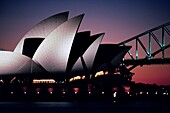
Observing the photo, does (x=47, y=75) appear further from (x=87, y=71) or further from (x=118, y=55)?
(x=118, y=55)

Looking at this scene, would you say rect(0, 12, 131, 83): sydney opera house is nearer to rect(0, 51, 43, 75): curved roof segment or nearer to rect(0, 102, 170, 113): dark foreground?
rect(0, 51, 43, 75): curved roof segment

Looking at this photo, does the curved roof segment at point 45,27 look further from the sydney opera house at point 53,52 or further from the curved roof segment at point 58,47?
the curved roof segment at point 58,47

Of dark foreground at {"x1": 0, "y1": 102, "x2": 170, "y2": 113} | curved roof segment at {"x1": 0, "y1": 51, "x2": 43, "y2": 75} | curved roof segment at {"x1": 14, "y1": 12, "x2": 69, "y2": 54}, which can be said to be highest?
curved roof segment at {"x1": 14, "y1": 12, "x2": 69, "y2": 54}

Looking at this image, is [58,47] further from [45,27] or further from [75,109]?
[75,109]

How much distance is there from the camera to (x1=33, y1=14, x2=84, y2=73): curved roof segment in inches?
2226

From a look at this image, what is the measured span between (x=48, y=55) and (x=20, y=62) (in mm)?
4362

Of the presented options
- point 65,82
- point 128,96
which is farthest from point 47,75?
point 128,96

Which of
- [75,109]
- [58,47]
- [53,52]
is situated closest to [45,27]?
[53,52]

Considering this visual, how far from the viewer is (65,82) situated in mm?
67812

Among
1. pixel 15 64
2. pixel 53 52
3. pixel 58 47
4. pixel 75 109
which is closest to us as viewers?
pixel 75 109

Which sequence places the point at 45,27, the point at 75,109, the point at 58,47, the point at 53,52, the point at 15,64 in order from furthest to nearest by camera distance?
1. the point at 15,64
2. the point at 45,27
3. the point at 53,52
4. the point at 58,47
5. the point at 75,109

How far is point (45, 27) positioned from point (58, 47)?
14.4ft

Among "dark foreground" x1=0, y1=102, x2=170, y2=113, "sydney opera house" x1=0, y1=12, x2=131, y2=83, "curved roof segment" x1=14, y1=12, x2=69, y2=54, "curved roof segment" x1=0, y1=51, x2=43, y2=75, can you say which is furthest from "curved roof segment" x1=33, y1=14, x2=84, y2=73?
"dark foreground" x1=0, y1=102, x2=170, y2=113

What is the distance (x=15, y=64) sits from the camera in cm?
6259
